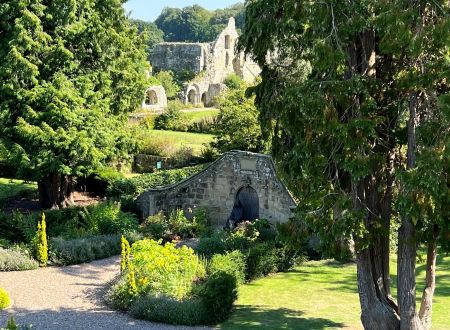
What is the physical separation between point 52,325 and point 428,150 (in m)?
7.68

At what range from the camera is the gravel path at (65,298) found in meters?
12.6

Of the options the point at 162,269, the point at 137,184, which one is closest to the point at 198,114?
the point at 137,184

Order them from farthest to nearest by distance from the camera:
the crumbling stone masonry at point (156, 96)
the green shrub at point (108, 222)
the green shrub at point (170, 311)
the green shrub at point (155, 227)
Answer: the crumbling stone masonry at point (156, 96) < the green shrub at point (108, 222) < the green shrub at point (155, 227) < the green shrub at point (170, 311)

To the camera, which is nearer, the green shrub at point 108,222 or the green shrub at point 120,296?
the green shrub at point 120,296

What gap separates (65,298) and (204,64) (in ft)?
138

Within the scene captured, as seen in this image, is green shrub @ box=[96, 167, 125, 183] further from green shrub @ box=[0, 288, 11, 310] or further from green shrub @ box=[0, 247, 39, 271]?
green shrub @ box=[0, 288, 11, 310]

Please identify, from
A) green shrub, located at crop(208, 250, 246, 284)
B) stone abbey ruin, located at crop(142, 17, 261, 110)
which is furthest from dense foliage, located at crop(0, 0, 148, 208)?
stone abbey ruin, located at crop(142, 17, 261, 110)

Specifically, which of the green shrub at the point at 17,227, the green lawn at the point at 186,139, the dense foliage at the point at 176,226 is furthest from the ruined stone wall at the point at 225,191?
the green lawn at the point at 186,139

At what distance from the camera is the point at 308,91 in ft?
33.3

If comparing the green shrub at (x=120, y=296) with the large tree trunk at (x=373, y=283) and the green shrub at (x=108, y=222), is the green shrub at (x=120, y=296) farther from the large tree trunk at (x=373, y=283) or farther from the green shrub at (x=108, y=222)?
the green shrub at (x=108, y=222)

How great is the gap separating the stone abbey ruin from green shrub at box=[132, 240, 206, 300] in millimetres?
35560

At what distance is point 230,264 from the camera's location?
15.2 metres

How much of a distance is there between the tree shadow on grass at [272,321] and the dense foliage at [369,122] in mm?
1711

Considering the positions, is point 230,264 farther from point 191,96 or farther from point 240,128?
point 191,96
